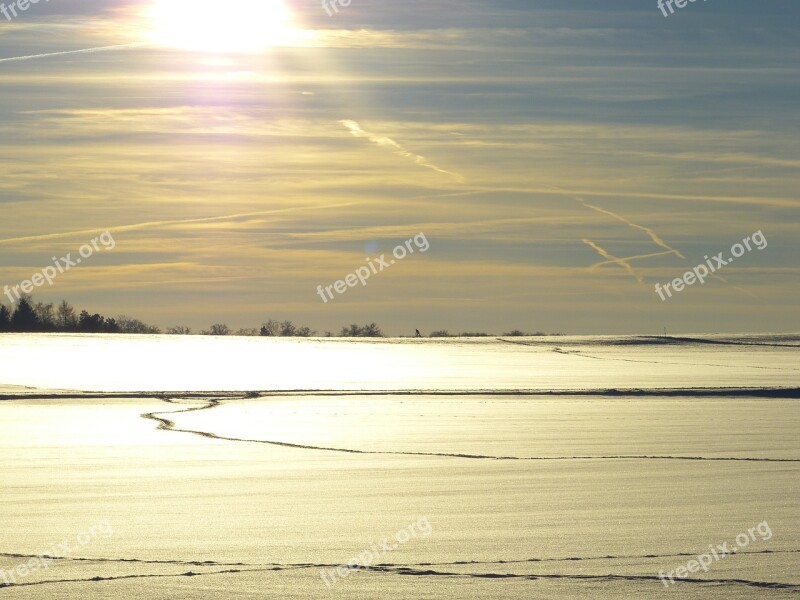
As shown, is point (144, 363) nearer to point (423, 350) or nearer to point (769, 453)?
point (423, 350)

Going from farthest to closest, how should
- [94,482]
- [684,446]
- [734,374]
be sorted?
[734,374], [684,446], [94,482]

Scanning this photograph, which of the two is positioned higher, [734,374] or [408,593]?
[408,593]

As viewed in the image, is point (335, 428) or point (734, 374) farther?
point (734, 374)

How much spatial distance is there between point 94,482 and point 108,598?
392cm

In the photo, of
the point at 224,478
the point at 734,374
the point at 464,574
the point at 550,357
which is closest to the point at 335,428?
the point at 224,478

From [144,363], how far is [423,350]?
10835 mm

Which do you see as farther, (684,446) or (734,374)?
(734,374)

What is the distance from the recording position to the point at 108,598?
19.1 feet

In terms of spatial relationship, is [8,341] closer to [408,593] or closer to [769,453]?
[769,453]

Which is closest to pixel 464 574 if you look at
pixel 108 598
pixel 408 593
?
pixel 408 593

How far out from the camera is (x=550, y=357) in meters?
32.3

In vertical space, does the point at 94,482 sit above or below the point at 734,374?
above

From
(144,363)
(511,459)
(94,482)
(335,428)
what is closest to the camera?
(94,482)

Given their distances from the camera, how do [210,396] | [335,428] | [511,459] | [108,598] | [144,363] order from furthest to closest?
1. [144,363]
2. [210,396]
3. [335,428]
4. [511,459]
5. [108,598]
